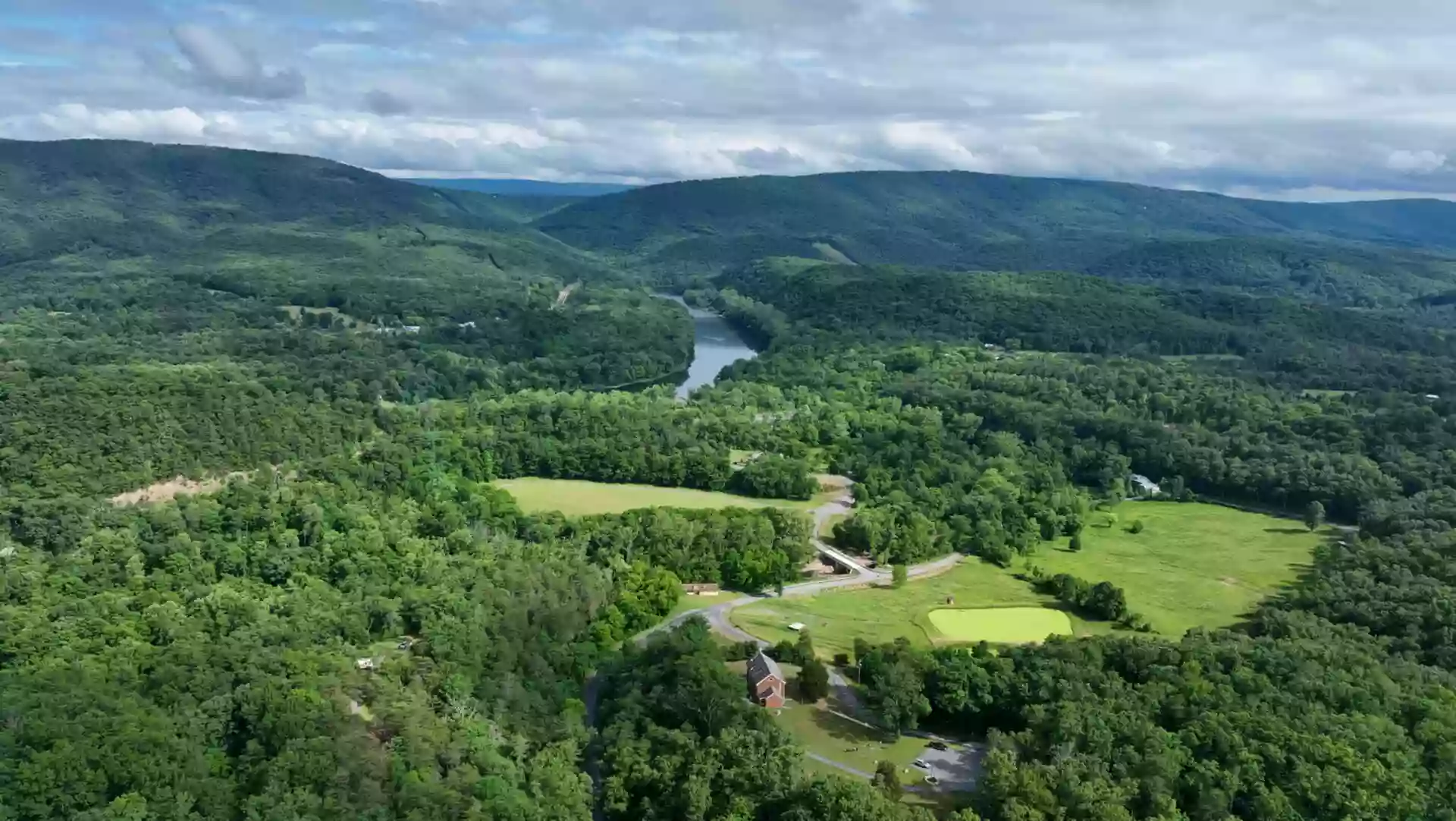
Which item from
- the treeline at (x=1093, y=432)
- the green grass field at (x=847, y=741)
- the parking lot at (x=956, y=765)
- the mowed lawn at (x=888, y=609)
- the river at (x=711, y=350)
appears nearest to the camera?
the parking lot at (x=956, y=765)

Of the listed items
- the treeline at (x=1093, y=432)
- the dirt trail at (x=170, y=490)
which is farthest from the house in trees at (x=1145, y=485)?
the dirt trail at (x=170, y=490)

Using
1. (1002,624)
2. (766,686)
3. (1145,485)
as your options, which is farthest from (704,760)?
Result: (1145,485)

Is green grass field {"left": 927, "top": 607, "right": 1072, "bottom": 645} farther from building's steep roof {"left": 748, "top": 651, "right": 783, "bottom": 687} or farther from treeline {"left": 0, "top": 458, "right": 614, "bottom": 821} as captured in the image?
treeline {"left": 0, "top": 458, "right": 614, "bottom": 821}

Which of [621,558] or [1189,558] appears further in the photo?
[1189,558]

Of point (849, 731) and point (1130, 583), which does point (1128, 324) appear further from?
point (849, 731)

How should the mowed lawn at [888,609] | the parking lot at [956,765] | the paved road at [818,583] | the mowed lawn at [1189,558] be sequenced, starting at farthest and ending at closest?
the mowed lawn at [1189,558] < the mowed lawn at [888,609] < the paved road at [818,583] < the parking lot at [956,765]

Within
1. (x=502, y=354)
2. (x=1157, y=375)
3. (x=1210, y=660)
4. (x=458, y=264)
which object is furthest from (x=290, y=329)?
(x=1210, y=660)

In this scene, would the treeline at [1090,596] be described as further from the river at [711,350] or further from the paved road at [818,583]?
the river at [711,350]
